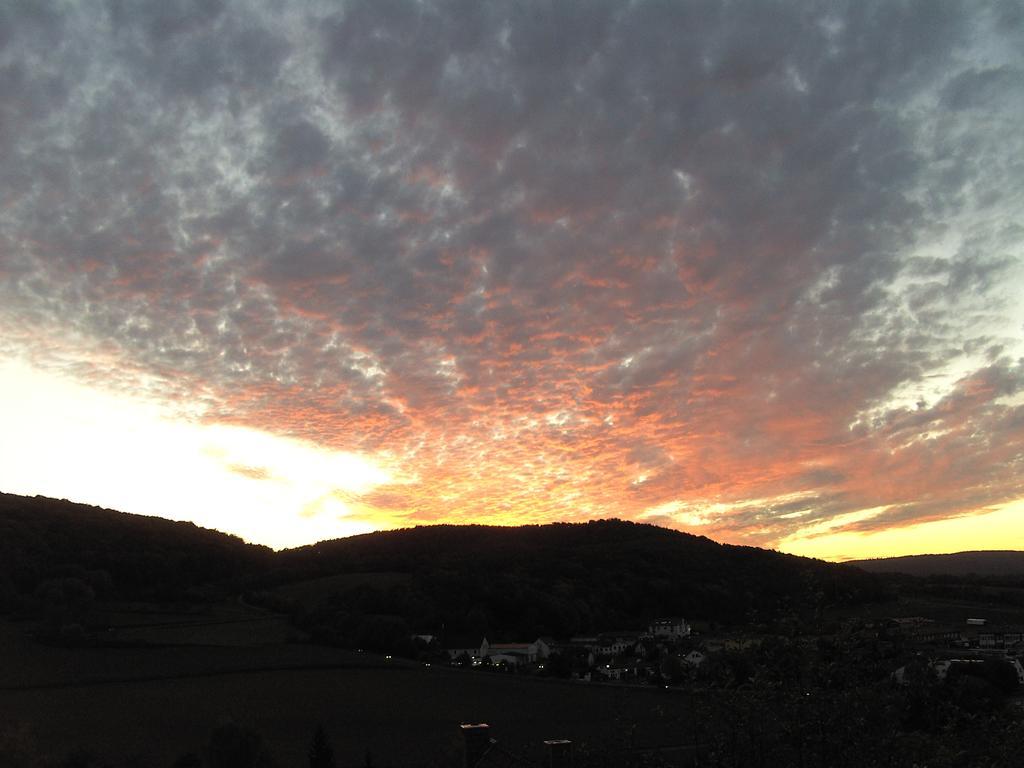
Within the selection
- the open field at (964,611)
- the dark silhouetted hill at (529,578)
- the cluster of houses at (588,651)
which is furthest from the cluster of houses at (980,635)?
the cluster of houses at (588,651)

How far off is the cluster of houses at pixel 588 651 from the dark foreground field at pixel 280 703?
10.8m

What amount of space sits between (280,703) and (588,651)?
3806cm

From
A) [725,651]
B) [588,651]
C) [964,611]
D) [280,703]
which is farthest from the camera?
[964,611]

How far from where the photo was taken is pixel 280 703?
5138 centimetres

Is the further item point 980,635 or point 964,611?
point 964,611

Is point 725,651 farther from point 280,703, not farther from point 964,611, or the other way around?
point 964,611

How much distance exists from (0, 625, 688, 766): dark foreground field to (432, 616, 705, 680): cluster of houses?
1080 cm

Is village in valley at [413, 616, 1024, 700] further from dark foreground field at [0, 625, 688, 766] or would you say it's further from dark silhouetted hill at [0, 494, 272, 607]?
dark silhouetted hill at [0, 494, 272, 607]

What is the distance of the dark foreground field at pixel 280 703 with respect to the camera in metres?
41.4

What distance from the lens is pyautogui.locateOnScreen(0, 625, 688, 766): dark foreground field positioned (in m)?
41.4

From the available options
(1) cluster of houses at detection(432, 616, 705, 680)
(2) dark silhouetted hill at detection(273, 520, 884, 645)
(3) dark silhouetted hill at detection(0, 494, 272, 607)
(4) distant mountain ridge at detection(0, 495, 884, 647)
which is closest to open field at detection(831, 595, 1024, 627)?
(2) dark silhouetted hill at detection(273, 520, 884, 645)

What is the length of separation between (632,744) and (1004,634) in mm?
69416

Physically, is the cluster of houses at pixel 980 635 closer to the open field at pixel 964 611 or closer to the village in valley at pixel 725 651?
the village in valley at pixel 725 651

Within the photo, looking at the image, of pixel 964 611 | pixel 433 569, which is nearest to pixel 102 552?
pixel 433 569
